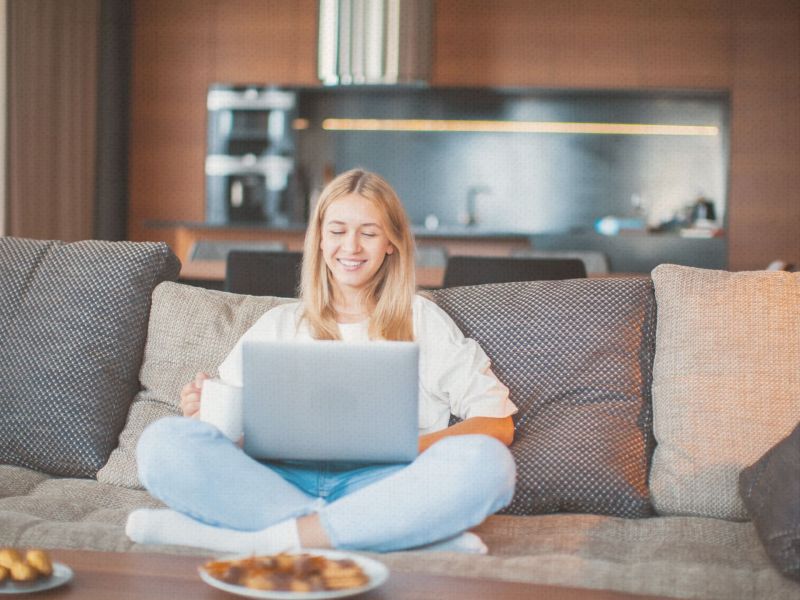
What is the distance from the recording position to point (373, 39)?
18.3 ft

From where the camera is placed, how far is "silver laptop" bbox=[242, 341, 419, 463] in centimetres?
165

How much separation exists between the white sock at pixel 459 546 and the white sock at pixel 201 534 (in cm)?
22

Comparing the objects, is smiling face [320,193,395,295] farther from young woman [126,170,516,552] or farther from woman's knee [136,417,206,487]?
woman's knee [136,417,206,487]

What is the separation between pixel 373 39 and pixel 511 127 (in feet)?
5.88

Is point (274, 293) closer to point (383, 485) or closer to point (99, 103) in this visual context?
point (383, 485)

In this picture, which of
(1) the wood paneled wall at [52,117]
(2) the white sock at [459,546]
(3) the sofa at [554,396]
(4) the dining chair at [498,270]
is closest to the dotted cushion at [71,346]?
(3) the sofa at [554,396]

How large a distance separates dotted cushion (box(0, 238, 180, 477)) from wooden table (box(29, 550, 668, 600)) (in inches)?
37.6

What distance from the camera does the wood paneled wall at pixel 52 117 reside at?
232 inches

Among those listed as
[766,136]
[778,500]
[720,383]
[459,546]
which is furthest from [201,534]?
[766,136]

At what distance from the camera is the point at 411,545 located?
165 cm

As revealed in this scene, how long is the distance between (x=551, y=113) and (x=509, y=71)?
41 centimetres

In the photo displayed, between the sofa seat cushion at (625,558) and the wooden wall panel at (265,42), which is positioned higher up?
the wooden wall panel at (265,42)

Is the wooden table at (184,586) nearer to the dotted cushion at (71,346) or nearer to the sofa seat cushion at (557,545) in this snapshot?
the sofa seat cushion at (557,545)

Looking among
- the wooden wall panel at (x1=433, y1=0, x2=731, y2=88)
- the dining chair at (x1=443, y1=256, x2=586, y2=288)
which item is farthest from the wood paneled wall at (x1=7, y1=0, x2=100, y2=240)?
the dining chair at (x1=443, y1=256, x2=586, y2=288)
